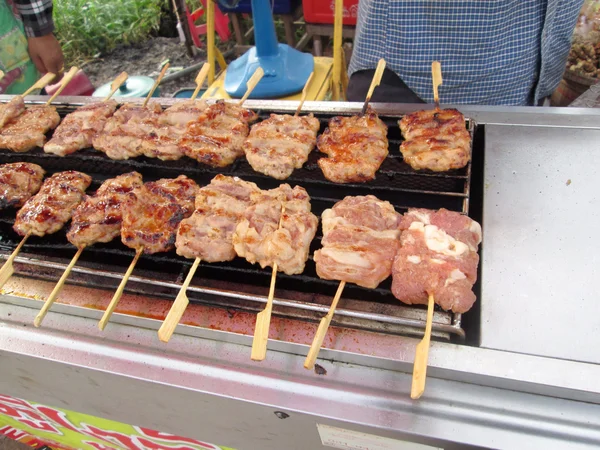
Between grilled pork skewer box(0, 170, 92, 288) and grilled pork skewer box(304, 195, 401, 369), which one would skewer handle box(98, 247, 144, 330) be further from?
grilled pork skewer box(304, 195, 401, 369)

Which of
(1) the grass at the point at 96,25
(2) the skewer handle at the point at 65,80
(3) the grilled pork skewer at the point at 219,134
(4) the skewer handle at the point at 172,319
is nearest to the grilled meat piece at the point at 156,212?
(3) the grilled pork skewer at the point at 219,134

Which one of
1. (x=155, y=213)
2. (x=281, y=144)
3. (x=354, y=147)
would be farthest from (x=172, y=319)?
(x=354, y=147)

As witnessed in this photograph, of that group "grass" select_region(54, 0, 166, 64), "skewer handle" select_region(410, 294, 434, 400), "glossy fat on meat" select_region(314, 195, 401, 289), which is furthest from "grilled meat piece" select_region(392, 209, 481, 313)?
"grass" select_region(54, 0, 166, 64)

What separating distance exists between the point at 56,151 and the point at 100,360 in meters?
1.70

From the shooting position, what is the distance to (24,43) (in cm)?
527

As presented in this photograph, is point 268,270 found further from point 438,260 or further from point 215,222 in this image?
point 438,260

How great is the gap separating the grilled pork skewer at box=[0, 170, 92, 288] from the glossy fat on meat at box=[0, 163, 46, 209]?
107 mm

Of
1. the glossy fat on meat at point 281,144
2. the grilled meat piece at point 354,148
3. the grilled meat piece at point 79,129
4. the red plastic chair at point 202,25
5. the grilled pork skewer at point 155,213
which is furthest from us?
the red plastic chair at point 202,25

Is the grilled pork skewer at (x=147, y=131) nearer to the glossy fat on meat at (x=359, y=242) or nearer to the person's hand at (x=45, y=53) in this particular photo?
the glossy fat on meat at (x=359, y=242)

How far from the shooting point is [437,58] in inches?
145

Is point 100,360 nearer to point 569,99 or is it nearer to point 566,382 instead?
point 566,382

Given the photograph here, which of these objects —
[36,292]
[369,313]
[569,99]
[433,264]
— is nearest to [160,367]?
[36,292]

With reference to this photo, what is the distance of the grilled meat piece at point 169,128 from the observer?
2.97m

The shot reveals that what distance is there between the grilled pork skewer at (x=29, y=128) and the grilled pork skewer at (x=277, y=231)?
201 cm
